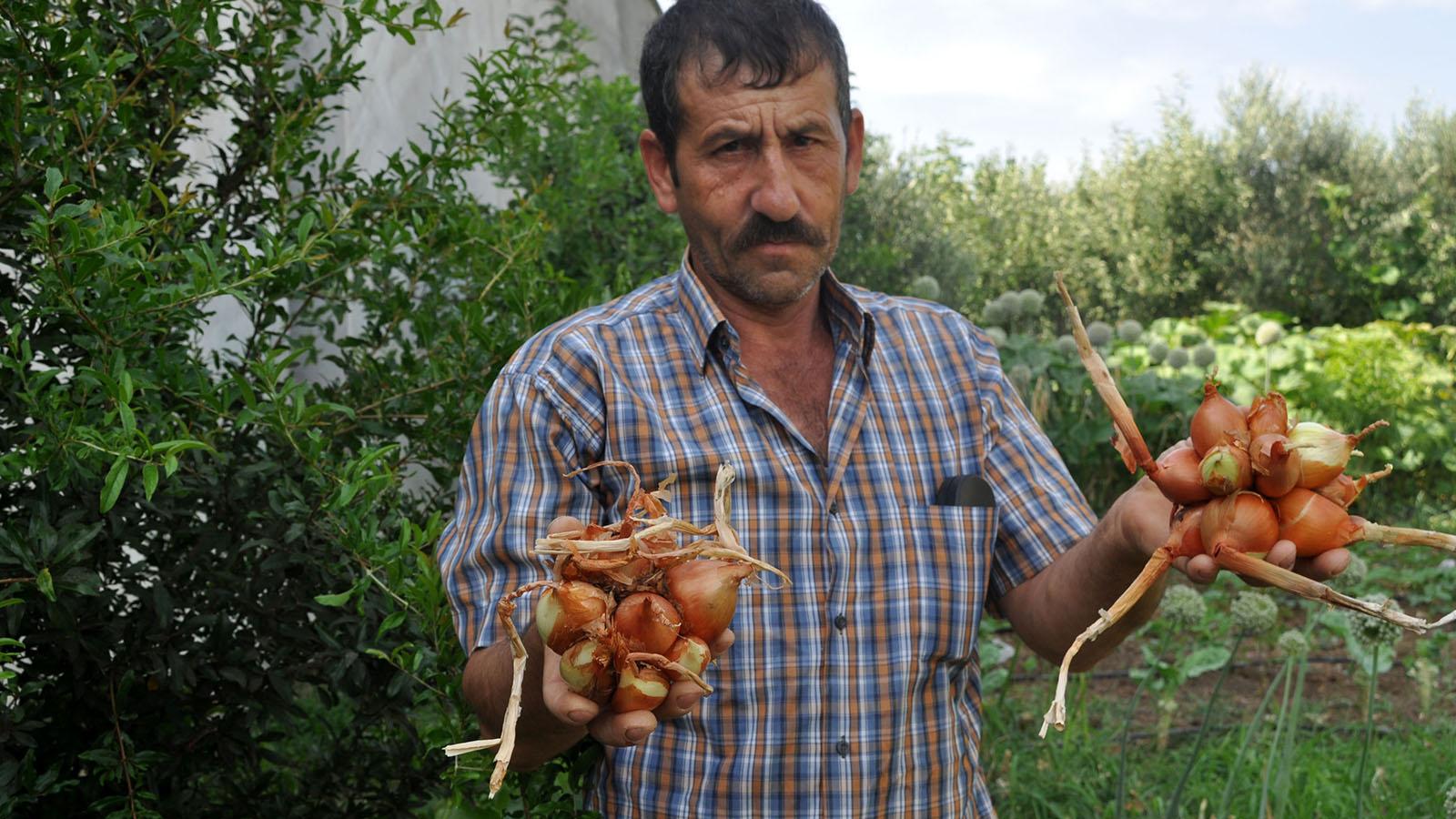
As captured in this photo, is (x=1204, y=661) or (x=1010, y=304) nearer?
(x=1204, y=661)

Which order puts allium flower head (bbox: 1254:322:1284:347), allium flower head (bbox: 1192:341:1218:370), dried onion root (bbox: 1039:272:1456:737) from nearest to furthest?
1. dried onion root (bbox: 1039:272:1456:737)
2. allium flower head (bbox: 1254:322:1284:347)
3. allium flower head (bbox: 1192:341:1218:370)

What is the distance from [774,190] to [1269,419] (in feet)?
2.49

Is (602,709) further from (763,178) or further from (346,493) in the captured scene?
(763,178)

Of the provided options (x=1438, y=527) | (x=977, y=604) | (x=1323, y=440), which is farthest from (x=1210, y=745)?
(x=1438, y=527)

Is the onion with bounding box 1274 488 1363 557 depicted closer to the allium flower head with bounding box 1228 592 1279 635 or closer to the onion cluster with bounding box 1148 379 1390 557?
the onion cluster with bounding box 1148 379 1390 557

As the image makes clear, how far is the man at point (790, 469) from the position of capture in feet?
5.52

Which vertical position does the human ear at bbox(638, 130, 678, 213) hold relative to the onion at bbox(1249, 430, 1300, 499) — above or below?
above

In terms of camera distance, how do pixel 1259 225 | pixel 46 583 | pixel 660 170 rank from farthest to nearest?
1. pixel 1259 225
2. pixel 660 170
3. pixel 46 583

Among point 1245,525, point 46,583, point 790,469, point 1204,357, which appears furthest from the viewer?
point 1204,357

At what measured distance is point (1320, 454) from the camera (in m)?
1.27

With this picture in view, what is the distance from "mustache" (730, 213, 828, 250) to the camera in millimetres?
1818

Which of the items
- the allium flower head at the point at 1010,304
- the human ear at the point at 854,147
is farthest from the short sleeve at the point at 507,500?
the allium flower head at the point at 1010,304

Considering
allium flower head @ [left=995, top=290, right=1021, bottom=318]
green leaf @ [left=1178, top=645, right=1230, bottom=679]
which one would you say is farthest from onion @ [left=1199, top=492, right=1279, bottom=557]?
allium flower head @ [left=995, top=290, right=1021, bottom=318]

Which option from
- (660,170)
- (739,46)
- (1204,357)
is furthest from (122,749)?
(1204,357)
